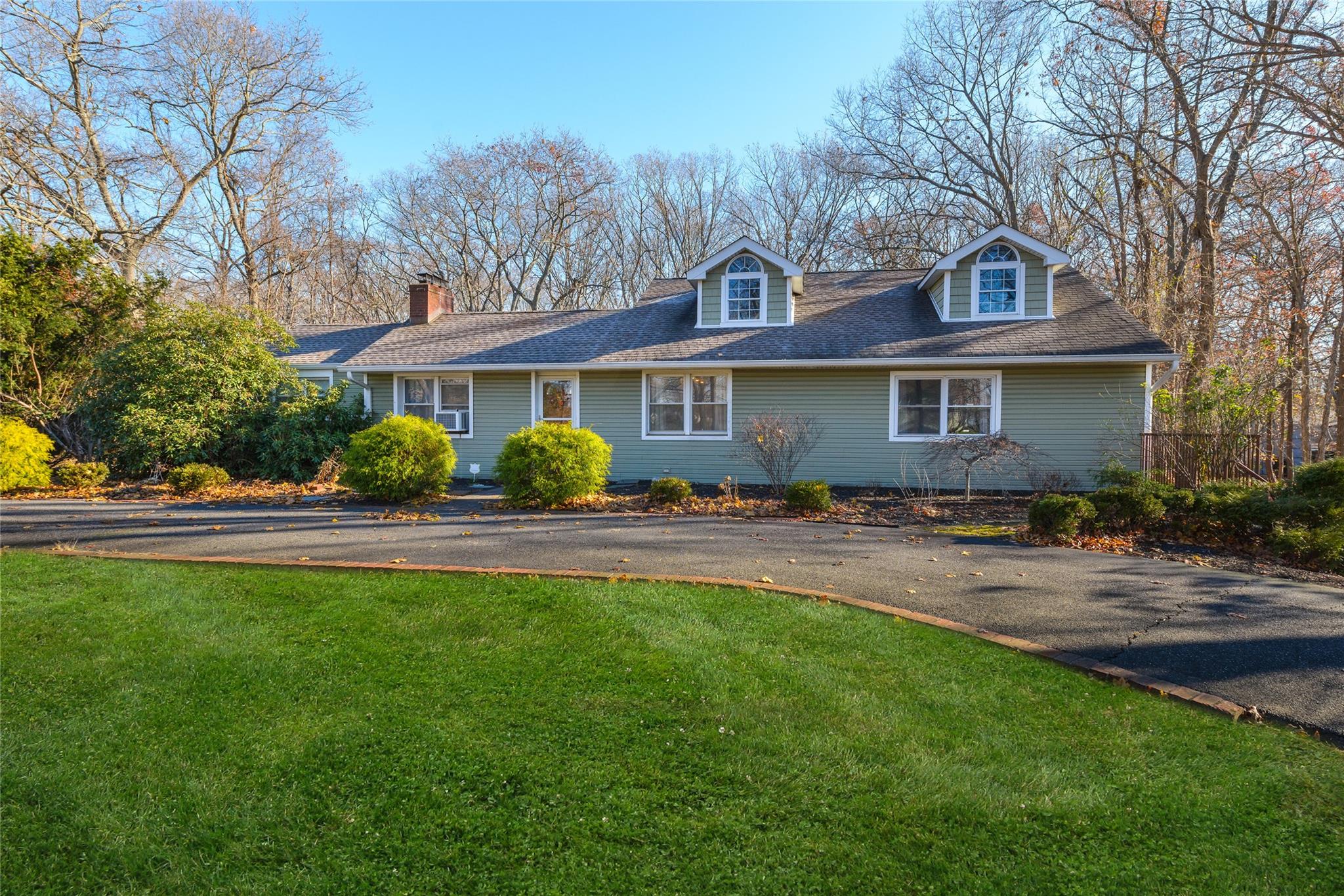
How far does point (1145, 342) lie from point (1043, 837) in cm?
1254

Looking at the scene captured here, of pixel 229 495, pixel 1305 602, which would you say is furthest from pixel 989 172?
pixel 229 495

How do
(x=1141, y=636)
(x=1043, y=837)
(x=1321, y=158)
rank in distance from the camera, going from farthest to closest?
(x=1321, y=158)
(x=1141, y=636)
(x=1043, y=837)

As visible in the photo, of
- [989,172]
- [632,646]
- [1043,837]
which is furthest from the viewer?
[989,172]

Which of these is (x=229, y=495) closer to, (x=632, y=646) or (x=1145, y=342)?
(x=632, y=646)

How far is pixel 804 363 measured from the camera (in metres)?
13.6

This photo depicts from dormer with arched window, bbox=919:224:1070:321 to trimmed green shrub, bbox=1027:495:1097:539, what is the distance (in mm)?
6874

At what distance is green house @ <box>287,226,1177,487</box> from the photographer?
13.0 metres

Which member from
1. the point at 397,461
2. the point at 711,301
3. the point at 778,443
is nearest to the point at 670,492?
the point at 778,443

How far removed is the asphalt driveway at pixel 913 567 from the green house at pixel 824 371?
484 centimetres

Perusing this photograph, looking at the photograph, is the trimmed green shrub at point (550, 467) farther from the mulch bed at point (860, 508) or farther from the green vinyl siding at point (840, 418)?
the green vinyl siding at point (840, 418)

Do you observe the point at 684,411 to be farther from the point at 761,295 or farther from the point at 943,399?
the point at 943,399

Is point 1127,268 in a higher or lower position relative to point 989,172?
lower

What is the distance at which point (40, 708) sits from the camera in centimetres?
383

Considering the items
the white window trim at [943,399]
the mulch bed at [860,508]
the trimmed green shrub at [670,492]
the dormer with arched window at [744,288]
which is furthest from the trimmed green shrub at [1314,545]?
the dormer with arched window at [744,288]
